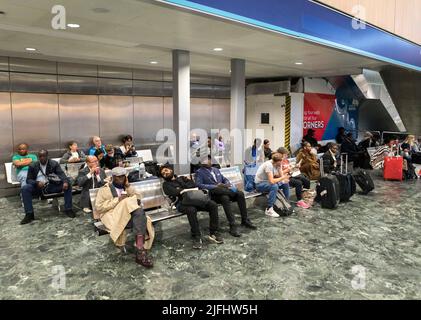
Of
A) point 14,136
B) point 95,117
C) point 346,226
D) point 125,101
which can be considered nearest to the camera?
point 346,226

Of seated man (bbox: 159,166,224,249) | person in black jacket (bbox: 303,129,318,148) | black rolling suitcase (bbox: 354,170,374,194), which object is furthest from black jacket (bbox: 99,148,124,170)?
person in black jacket (bbox: 303,129,318,148)

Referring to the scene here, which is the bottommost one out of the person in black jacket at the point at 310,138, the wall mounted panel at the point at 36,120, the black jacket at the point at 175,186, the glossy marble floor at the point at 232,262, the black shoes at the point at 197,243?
the glossy marble floor at the point at 232,262

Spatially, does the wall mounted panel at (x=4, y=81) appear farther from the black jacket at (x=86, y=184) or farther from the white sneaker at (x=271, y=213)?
the white sneaker at (x=271, y=213)

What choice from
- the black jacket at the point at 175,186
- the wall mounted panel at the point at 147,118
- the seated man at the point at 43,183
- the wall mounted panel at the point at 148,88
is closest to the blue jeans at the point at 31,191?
the seated man at the point at 43,183

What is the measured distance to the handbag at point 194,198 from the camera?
18.7 ft

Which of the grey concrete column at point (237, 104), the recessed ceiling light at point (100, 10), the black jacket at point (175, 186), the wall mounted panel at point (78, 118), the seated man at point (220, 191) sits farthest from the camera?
the wall mounted panel at point (78, 118)

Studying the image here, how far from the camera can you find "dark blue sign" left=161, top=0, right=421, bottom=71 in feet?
17.7

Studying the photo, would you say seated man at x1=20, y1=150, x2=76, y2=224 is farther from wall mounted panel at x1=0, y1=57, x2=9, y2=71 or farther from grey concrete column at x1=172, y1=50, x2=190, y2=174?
wall mounted panel at x1=0, y1=57, x2=9, y2=71

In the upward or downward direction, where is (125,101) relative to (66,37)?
downward

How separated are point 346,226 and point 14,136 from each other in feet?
28.2

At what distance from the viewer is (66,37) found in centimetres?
691

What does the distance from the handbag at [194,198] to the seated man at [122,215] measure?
80 centimetres

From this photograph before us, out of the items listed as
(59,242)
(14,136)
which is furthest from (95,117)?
(59,242)

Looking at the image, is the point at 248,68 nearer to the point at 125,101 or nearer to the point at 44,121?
the point at 125,101
